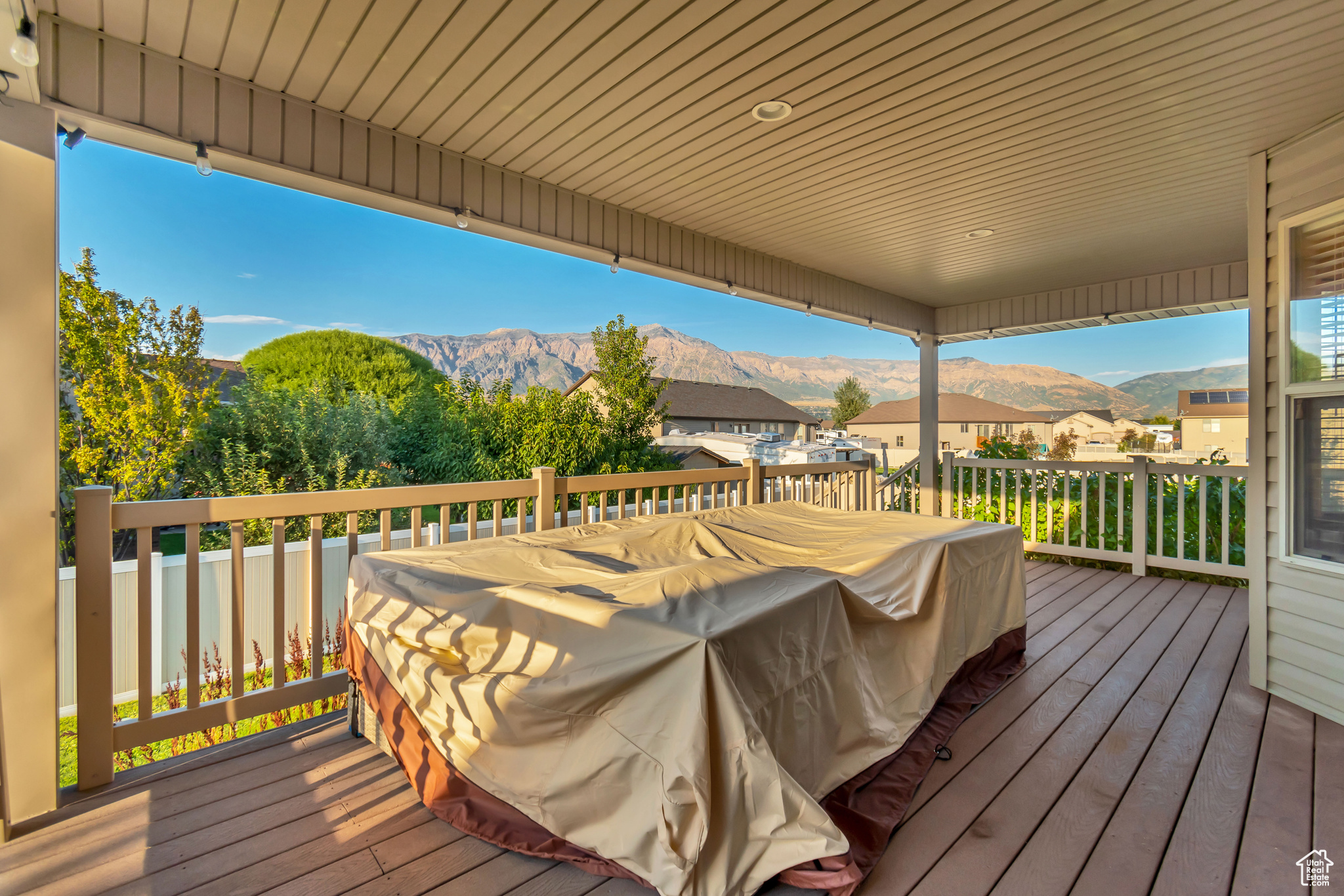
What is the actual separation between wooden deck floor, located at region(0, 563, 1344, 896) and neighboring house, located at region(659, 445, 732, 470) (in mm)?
11718

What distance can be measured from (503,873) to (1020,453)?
5863 millimetres

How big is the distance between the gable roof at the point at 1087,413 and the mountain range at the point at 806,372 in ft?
4.73

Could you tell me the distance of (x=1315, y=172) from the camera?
8.09 feet

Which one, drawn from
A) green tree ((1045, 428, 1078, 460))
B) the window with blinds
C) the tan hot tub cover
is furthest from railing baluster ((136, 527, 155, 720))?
green tree ((1045, 428, 1078, 460))

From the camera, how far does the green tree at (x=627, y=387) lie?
1569 centimetres

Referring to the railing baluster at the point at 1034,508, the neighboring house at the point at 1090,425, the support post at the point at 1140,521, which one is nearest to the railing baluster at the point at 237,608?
the railing baluster at the point at 1034,508

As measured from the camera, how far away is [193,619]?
201 cm

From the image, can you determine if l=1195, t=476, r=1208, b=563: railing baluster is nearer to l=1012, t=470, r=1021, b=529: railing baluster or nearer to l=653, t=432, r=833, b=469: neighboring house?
l=1012, t=470, r=1021, b=529: railing baluster

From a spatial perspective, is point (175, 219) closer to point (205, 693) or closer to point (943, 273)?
point (205, 693)

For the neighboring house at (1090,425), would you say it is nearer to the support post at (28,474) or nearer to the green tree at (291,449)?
the green tree at (291,449)

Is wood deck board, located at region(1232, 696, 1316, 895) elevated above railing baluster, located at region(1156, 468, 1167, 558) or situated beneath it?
situated beneath

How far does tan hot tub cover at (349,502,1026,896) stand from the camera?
1226mm

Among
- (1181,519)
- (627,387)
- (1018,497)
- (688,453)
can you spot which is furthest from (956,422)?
(1181,519)

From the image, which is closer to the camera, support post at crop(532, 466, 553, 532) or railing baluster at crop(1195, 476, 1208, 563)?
support post at crop(532, 466, 553, 532)
